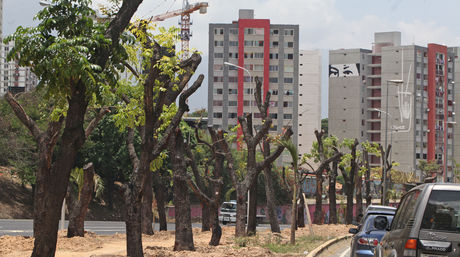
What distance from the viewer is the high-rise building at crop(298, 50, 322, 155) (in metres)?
119

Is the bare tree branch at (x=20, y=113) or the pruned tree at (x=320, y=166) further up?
the bare tree branch at (x=20, y=113)

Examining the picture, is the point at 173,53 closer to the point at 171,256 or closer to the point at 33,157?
the point at 171,256

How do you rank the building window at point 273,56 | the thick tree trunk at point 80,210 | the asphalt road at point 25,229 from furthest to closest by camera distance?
1. the building window at point 273,56
2. the asphalt road at point 25,229
3. the thick tree trunk at point 80,210

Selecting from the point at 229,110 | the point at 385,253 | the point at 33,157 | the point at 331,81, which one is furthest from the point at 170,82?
the point at 331,81

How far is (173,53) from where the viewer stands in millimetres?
18344

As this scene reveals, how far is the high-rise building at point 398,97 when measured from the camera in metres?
118

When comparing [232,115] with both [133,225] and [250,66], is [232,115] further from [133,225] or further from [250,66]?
[133,225]

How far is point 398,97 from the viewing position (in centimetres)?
11806

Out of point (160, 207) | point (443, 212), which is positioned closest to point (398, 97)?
point (160, 207)

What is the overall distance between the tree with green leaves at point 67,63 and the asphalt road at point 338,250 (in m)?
12.4

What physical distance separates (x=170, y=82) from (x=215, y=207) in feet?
17.0

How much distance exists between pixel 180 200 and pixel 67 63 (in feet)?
30.7

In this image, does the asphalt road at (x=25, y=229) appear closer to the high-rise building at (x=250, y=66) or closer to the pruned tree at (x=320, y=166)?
the pruned tree at (x=320, y=166)

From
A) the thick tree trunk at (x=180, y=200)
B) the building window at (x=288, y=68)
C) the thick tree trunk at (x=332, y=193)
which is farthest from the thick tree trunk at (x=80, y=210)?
the building window at (x=288, y=68)
